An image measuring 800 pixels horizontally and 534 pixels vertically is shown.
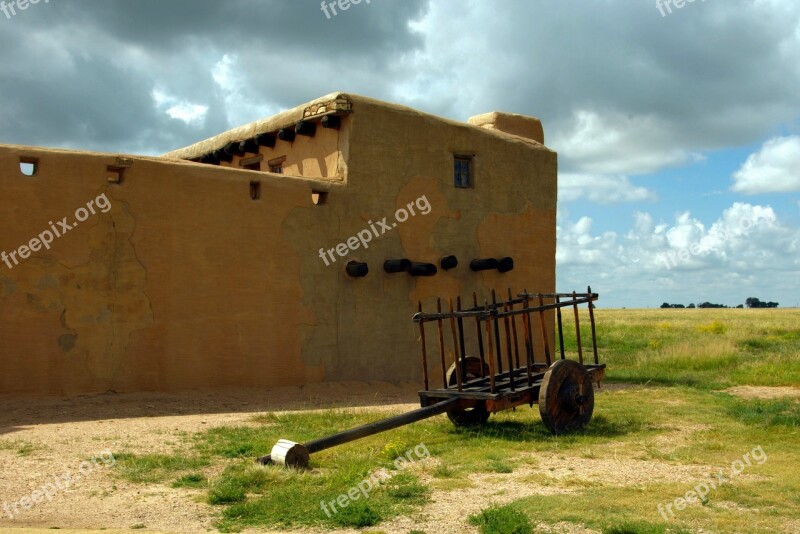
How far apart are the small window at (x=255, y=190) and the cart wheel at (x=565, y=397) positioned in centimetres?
639

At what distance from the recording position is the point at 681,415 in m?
11.6

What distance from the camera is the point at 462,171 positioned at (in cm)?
1680

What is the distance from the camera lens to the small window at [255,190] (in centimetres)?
1380

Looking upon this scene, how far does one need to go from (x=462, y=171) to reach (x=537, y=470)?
9.69 metres

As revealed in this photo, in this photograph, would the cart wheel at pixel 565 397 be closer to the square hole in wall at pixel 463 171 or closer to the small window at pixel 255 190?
the small window at pixel 255 190

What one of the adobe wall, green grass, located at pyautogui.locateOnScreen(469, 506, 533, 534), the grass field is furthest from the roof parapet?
green grass, located at pyautogui.locateOnScreen(469, 506, 533, 534)

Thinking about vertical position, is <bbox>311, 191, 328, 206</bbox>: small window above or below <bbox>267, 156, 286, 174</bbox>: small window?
below

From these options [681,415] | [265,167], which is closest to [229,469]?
Result: [681,415]

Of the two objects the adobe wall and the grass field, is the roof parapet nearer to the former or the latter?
the adobe wall

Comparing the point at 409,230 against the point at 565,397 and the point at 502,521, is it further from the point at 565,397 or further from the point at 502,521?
the point at 502,521

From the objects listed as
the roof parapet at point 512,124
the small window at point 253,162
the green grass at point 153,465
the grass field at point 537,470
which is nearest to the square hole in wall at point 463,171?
the roof parapet at point 512,124

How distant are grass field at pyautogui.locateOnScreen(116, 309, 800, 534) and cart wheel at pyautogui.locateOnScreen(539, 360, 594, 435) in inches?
8.3

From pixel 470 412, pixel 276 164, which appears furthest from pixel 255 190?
pixel 470 412

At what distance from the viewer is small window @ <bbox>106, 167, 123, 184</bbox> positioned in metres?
12.3
